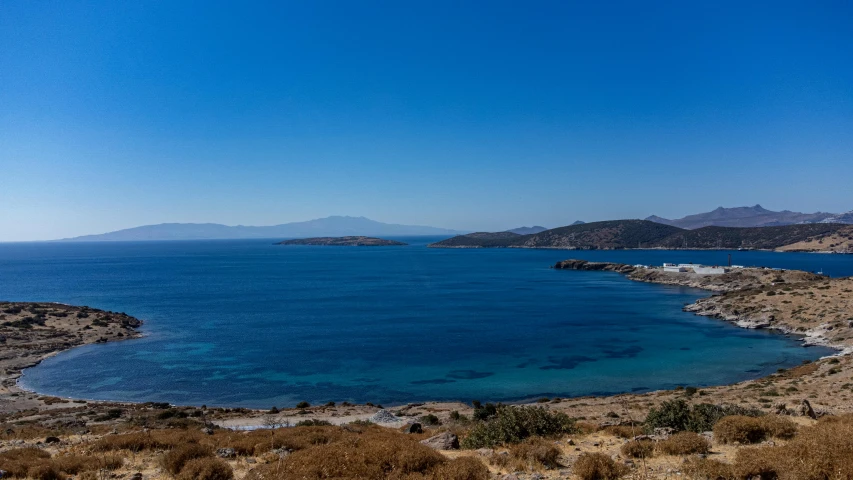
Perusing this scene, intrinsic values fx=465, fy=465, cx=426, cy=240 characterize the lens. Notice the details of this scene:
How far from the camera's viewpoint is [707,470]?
862 centimetres

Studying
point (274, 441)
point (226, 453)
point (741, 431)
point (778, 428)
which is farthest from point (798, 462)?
point (226, 453)

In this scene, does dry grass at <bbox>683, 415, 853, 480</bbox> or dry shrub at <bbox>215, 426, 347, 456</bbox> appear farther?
dry shrub at <bbox>215, 426, 347, 456</bbox>

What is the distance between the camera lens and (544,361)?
4112 cm

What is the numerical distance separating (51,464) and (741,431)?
16509mm

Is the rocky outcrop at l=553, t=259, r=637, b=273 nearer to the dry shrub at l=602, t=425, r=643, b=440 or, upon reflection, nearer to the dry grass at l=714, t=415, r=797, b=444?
the dry shrub at l=602, t=425, r=643, b=440

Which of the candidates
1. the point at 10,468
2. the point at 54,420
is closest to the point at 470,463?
the point at 10,468

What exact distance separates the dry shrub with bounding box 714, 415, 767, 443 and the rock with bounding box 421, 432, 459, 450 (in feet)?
22.2

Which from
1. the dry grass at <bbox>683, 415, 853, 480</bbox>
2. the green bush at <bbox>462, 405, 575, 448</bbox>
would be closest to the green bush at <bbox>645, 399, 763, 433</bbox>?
the green bush at <bbox>462, 405, 575, 448</bbox>

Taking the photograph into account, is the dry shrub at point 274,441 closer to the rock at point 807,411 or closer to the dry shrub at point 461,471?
the dry shrub at point 461,471

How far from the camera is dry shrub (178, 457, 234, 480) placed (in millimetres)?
9805

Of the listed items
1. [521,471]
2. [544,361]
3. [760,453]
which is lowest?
[544,361]

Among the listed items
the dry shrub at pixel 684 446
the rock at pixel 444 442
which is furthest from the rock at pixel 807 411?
the rock at pixel 444 442

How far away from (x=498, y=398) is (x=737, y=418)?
20.6 m

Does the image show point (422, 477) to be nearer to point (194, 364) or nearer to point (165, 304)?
point (194, 364)
